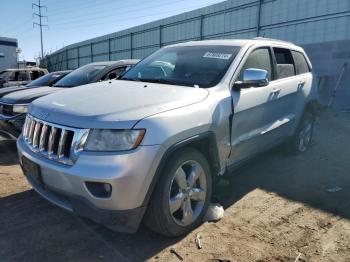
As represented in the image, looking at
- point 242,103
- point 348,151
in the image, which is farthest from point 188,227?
point 348,151

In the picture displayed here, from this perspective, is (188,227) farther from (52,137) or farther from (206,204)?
(52,137)

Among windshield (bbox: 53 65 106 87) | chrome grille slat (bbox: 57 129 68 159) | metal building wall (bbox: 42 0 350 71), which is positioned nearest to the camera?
chrome grille slat (bbox: 57 129 68 159)

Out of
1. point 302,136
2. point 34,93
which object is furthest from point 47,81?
point 302,136

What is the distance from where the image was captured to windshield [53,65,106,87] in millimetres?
7127

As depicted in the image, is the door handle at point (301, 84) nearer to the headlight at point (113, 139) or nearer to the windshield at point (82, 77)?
the headlight at point (113, 139)

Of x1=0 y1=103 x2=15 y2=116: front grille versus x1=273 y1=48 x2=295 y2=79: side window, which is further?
x1=0 y1=103 x2=15 y2=116: front grille

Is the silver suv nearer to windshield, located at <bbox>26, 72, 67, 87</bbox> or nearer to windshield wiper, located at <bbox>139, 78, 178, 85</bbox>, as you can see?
windshield wiper, located at <bbox>139, 78, 178, 85</bbox>

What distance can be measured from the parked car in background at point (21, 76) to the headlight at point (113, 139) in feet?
39.2

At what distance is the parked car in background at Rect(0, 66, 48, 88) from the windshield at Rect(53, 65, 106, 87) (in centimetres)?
683

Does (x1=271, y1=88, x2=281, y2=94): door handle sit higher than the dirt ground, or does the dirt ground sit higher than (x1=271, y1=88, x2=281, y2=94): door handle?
(x1=271, y1=88, x2=281, y2=94): door handle

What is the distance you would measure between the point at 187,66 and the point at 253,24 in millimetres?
9694

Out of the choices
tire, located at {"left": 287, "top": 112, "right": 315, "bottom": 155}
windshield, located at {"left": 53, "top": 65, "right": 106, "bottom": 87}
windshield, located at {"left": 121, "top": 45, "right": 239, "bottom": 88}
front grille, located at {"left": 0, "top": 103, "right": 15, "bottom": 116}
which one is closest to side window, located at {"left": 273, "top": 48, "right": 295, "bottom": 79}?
tire, located at {"left": 287, "top": 112, "right": 315, "bottom": 155}

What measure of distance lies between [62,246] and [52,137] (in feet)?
3.15

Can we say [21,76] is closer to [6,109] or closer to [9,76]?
[9,76]
